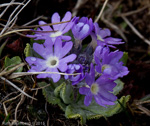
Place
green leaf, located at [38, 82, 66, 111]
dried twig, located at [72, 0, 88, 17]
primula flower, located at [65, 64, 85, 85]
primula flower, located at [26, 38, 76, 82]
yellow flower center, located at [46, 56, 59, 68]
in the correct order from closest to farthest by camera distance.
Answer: primula flower, located at [65, 64, 85, 85] → primula flower, located at [26, 38, 76, 82] → yellow flower center, located at [46, 56, 59, 68] → green leaf, located at [38, 82, 66, 111] → dried twig, located at [72, 0, 88, 17]

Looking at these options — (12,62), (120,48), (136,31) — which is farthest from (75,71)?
(136,31)

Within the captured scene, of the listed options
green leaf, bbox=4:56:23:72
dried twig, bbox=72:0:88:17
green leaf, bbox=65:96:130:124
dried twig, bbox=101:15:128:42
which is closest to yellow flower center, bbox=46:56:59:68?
green leaf, bbox=4:56:23:72

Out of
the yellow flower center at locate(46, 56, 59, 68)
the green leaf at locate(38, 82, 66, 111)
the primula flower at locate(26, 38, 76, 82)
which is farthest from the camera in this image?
the green leaf at locate(38, 82, 66, 111)

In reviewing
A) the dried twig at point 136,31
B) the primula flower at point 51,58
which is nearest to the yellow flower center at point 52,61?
the primula flower at point 51,58

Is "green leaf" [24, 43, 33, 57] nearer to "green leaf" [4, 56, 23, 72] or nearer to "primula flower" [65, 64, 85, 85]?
"green leaf" [4, 56, 23, 72]

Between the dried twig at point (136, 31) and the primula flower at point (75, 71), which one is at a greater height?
the dried twig at point (136, 31)

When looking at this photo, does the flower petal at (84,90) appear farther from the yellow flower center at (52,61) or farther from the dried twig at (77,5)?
the dried twig at (77,5)
